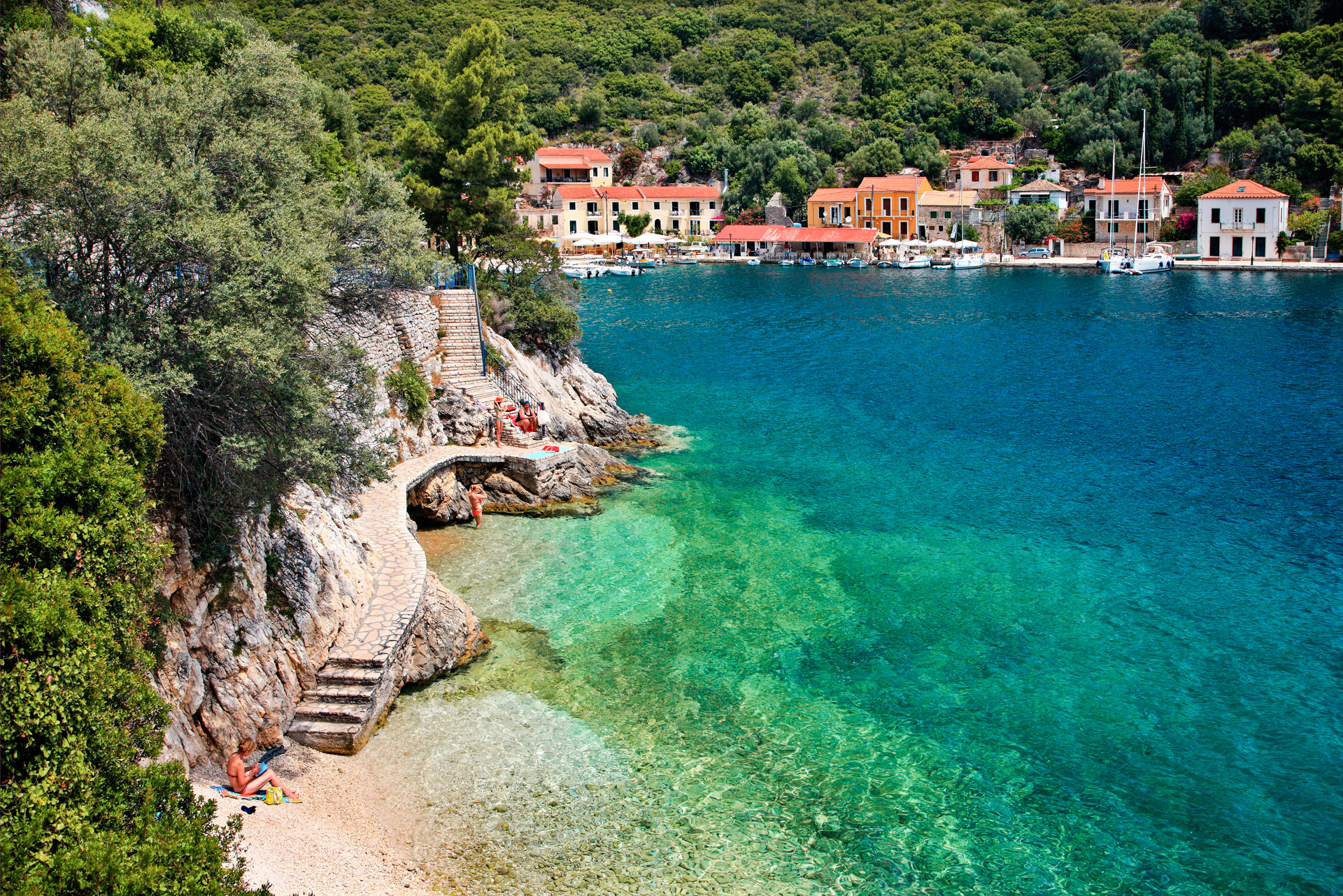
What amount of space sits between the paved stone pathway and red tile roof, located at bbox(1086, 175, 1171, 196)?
84.4 meters

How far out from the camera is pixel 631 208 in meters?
110

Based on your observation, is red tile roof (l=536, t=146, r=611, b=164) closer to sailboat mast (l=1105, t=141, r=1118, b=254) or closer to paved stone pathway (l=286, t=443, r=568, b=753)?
sailboat mast (l=1105, t=141, r=1118, b=254)

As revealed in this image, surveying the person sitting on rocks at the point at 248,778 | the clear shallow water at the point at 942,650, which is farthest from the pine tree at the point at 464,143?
the person sitting on rocks at the point at 248,778

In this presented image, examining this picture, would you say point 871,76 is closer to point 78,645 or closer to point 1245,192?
point 1245,192

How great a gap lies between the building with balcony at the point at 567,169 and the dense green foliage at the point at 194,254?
95319 millimetres

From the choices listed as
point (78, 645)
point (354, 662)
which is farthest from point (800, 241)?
point (78, 645)

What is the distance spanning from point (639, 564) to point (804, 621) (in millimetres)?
4247

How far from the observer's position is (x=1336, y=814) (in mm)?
13055

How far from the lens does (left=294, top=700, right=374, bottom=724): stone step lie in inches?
541

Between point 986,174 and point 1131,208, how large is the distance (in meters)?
15.9

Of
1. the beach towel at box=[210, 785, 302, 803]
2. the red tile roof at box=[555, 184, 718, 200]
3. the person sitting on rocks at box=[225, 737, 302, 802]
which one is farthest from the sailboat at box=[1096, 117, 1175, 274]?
the beach towel at box=[210, 785, 302, 803]

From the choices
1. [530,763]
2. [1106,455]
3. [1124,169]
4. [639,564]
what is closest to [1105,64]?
[1124,169]

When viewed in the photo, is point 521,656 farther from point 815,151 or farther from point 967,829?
point 815,151

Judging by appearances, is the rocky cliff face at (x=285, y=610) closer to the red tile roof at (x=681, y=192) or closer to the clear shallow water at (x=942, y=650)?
the clear shallow water at (x=942, y=650)
